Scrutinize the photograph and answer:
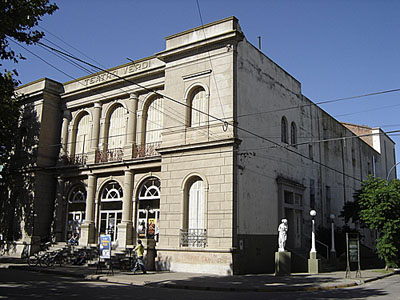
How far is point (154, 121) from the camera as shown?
25.0m

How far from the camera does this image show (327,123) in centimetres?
3319

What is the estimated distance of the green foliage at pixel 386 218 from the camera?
22469 millimetres

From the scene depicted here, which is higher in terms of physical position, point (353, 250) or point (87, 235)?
point (87, 235)

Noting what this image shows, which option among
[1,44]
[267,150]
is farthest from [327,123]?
[1,44]

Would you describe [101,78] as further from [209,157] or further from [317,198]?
[317,198]

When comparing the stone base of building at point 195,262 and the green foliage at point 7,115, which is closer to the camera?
the stone base of building at point 195,262

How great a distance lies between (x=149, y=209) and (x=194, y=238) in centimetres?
445

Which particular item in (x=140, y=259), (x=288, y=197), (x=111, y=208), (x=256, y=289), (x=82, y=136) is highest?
(x=82, y=136)

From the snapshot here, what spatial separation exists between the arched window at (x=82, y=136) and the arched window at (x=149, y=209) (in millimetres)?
6237

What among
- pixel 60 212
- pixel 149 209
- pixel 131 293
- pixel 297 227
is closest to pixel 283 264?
pixel 297 227

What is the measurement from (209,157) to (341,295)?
936 centimetres

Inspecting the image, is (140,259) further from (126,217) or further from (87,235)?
(87,235)

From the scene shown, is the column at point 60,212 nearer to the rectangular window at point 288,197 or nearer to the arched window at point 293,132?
the rectangular window at point 288,197

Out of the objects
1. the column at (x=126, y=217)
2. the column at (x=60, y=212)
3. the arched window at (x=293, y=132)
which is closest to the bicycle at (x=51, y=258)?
the column at (x=126, y=217)
